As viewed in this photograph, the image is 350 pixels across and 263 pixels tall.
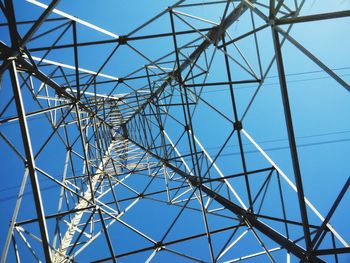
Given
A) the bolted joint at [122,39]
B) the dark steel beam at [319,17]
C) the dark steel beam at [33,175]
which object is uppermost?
the bolted joint at [122,39]

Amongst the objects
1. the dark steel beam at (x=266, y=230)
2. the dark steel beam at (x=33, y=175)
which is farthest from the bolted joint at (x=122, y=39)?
the dark steel beam at (x=266, y=230)

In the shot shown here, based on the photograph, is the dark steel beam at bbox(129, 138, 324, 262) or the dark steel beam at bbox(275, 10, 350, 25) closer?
the dark steel beam at bbox(275, 10, 350, 25)

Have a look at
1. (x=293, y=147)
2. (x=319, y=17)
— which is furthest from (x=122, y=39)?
(x=293, y=147)

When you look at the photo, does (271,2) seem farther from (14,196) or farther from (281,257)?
(14,196)

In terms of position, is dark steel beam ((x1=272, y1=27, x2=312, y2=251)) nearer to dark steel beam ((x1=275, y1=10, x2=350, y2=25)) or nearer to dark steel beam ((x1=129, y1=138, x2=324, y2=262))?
dark steel beam ((x1=275, y1=10, x2=350, y2=25))

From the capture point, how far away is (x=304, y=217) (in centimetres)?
621

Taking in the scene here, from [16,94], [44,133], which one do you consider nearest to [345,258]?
[16,94]

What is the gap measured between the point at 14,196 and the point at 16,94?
88.5ft

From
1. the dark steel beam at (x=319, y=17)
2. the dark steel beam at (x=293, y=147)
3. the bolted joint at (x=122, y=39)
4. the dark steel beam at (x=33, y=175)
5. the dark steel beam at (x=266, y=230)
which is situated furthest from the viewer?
the bolted joint at (x=122, y=39)

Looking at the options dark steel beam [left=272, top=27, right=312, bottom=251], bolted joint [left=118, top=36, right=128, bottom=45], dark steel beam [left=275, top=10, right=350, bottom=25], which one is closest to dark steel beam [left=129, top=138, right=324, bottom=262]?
dark steel beam [left=272, top=27, right=312, bottom=251]

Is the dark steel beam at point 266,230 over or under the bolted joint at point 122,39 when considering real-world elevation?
under

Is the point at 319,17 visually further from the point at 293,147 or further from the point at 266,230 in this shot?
the point at 266,230

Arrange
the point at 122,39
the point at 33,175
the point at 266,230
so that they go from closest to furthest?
1. the point at 33,175
2. the point at 266,230
3. the point at 122,39

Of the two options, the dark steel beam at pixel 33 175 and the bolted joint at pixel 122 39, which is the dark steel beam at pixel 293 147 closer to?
the dark steel beam at pixel 33 175
